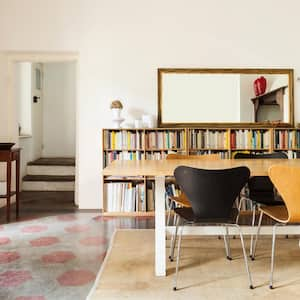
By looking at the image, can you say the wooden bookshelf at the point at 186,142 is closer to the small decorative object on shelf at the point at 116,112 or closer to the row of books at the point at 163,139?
the row of books at the point at 163,139

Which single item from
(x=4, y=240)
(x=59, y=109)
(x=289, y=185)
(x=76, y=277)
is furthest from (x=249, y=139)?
(x=59, y=109)

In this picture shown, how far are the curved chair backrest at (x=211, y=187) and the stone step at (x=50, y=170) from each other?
4681mm

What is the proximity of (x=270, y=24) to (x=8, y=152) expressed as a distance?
12.4 feet

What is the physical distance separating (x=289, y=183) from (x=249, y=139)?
259 cm

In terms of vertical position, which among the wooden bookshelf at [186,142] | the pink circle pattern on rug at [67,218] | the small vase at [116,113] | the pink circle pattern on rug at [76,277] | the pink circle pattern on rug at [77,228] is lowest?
the pink circle pattern on rug at [76,277]

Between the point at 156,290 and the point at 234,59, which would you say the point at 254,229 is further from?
the point at 234,59

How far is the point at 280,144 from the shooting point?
193 inches

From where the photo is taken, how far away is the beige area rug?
2402 mm

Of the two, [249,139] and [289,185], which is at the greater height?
[249,139]

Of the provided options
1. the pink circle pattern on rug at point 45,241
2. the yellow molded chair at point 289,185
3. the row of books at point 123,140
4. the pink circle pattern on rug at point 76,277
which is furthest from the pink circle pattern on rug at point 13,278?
the row of books at point 123,140

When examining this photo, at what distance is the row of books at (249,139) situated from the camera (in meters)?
4.93

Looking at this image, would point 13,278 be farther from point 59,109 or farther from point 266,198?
point 59,109

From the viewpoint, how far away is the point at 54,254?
322 centimetres

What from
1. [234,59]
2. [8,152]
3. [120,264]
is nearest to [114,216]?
[8,152]
